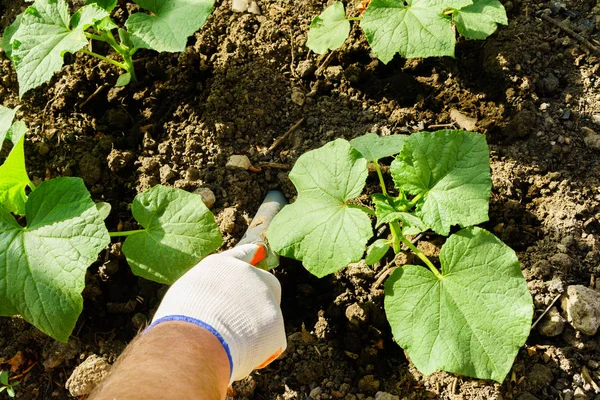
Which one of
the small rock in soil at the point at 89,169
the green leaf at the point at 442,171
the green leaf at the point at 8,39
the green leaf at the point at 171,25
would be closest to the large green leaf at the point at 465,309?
the green leaf at the point at 442,171

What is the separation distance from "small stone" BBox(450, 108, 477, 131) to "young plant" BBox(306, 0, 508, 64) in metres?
0.40

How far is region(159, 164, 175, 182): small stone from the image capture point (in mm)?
2812

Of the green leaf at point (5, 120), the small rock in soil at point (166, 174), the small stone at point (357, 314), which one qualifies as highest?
the green leaf at point (5, 120)

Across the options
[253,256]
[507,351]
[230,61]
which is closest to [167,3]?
[230,61]

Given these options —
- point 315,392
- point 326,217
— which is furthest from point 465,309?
point 315,392

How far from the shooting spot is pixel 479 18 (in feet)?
8.64

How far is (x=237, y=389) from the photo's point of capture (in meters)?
2.41

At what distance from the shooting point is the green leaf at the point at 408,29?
7.97 ft

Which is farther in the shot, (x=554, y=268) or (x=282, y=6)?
(x=282, y=6)

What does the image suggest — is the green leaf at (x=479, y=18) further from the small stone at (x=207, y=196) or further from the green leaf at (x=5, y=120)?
the green leaf at (x=5, y=120)

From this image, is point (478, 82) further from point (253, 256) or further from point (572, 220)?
point (253, 256)

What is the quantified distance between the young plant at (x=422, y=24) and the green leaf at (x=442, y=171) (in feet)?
Answer: 1.61

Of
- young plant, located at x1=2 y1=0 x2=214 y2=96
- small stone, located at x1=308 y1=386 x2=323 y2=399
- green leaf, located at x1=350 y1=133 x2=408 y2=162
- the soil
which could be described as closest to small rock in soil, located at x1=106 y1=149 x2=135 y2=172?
the soil

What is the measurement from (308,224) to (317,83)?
109 cm
